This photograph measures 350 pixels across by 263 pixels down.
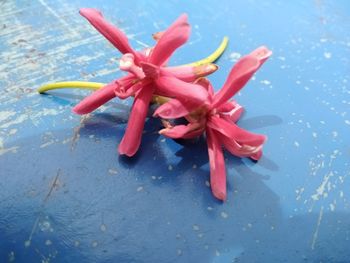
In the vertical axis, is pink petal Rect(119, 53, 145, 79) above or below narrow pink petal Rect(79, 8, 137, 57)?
below

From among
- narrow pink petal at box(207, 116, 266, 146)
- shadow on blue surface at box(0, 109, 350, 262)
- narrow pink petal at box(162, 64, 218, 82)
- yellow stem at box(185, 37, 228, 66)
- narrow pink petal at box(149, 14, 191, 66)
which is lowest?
shadow on blue surface at box(0, 109, 350, 262)

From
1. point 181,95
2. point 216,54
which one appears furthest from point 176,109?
point 216,54

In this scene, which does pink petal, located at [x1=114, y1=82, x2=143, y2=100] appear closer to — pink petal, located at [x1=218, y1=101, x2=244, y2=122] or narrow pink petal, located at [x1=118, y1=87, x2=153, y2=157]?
narrow pink petal, located at [x1=118, y1=87, x2=153, y2=157]

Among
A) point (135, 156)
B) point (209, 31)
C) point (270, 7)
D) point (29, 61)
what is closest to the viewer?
point (135, 156)

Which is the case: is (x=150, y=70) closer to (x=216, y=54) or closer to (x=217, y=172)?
(x=217, y=172)

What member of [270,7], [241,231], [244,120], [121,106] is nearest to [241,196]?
[241,231]

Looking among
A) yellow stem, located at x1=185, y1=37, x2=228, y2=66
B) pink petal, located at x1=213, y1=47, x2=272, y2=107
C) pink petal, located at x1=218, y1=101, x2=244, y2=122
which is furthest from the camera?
yellow stem, located at x1=185, y1=37, x2=228, y2=66

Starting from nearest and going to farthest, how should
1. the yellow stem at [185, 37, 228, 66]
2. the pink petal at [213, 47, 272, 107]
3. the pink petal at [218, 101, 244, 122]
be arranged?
the pink petal at [213, 47, 272, 107] < the pink petal at [218, 101, 244, 122] < the yellow stem at [185, 37, 228, 66]

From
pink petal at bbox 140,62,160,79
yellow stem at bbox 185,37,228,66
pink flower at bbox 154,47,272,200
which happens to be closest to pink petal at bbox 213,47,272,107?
pink flower at bbox 154,47,272,200

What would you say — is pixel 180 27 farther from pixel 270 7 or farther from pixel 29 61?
→ pixel 270 7
